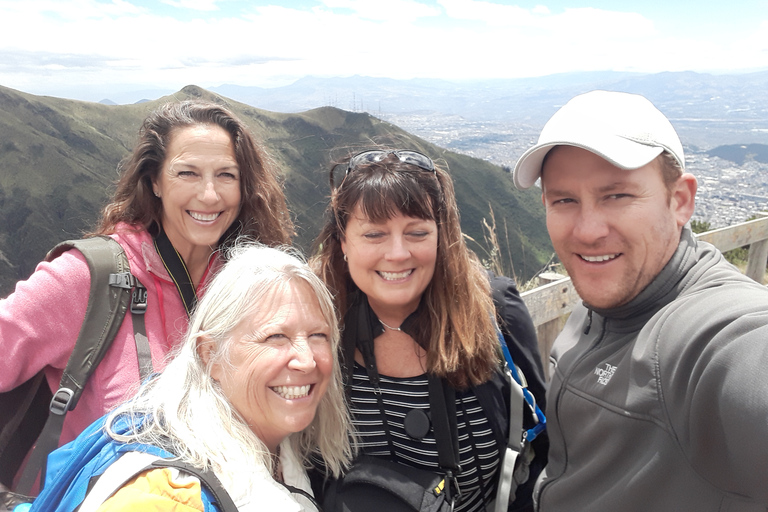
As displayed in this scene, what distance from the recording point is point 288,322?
6.11 feet

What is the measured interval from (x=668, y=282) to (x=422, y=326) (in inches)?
41.1

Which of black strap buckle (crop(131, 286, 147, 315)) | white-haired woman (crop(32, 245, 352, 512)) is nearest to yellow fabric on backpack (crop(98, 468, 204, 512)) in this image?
white-haired woman (crop(32, 245, 352, 512))

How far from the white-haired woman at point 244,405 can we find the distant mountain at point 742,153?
125687mm

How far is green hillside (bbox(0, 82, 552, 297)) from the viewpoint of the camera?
5241 cm

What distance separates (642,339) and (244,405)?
4.41 ft

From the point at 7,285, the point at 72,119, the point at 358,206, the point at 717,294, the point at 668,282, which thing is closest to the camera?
the point at 717,294

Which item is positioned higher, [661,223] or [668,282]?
[661,223]

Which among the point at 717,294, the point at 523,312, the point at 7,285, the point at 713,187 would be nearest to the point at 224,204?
the point at 523,312

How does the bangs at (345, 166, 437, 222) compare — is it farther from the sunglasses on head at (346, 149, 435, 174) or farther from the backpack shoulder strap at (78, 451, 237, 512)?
the backpack shoulder strap at (78, 451, 237, 512)

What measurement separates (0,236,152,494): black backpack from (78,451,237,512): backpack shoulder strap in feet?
2.84

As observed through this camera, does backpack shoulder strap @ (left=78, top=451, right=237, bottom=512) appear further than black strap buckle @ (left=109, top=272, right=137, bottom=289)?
No

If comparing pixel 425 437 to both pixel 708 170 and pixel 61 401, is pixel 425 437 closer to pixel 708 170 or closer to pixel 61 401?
pixel 61 401

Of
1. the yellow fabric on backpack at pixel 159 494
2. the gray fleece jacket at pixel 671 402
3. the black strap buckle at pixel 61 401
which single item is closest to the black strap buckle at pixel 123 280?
the black strap buckle at pixel 61 401

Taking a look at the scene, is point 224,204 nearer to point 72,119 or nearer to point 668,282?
point 668,282
